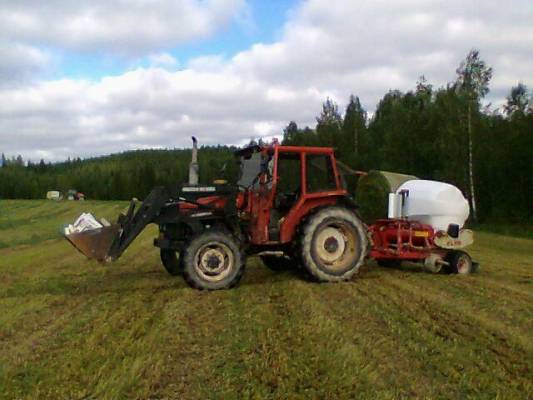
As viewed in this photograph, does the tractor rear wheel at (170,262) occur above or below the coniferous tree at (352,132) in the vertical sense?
below

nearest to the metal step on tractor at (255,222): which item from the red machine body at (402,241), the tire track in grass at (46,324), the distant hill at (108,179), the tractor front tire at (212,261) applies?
the tractor front tire at (212,261)

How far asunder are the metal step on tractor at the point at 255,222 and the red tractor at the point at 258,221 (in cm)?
1

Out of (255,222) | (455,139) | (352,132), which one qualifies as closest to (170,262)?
(255,222)

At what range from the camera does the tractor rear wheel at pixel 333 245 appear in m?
9.27

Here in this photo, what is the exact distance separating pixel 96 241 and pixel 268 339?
4.26 meters

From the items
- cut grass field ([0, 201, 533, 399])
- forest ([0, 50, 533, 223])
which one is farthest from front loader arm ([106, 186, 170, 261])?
forest ([0, 50, 533, 223])

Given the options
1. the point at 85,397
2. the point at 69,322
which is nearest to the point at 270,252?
the point at 69,322

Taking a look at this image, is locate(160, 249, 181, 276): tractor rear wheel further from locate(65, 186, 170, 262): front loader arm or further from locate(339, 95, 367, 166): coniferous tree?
locate(339, 95, 367, 166): coniferous tree

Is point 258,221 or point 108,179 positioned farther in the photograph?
point 108,179

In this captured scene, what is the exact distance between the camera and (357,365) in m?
4.85

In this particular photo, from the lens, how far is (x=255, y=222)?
943 cm

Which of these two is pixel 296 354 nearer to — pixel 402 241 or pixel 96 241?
pixel 96 241

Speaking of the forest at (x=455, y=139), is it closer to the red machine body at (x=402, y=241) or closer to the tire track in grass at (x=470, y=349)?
the red machine body at (x=402, y=241)

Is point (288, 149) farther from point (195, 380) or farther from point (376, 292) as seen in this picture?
point (195, 380)
